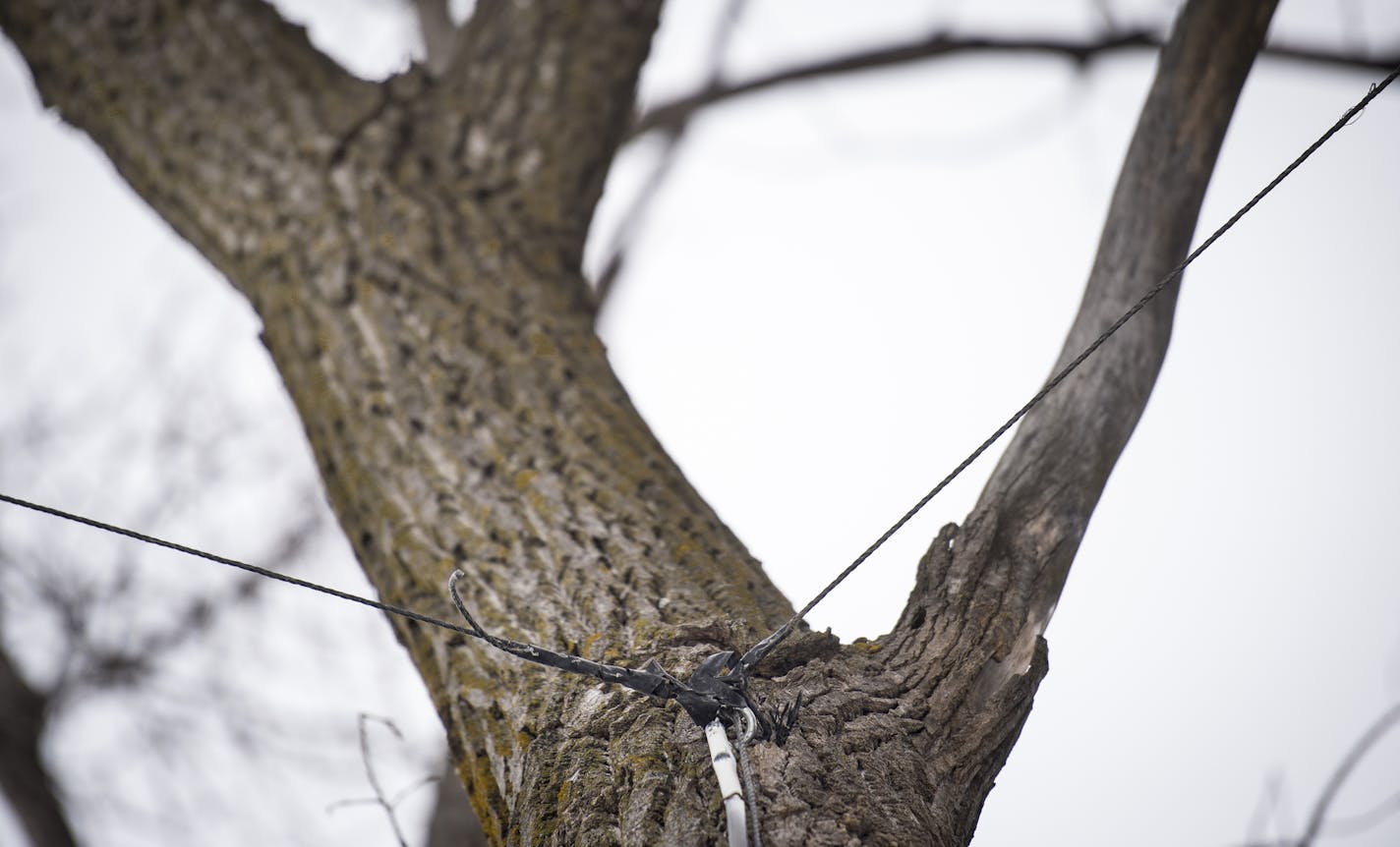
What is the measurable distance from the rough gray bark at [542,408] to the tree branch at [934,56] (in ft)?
2.05

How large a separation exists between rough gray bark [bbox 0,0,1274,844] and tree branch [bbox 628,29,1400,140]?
2.05 ft

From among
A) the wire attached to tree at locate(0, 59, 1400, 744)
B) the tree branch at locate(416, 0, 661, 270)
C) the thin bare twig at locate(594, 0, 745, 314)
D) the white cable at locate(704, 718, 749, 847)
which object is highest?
the thin bare twig at locate(594, 0, 745, 314)

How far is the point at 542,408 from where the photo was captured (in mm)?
1308

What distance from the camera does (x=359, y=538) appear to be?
4.27 feet

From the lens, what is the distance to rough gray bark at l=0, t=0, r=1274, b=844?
91 centimetres

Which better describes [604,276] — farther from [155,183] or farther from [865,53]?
[155,183]

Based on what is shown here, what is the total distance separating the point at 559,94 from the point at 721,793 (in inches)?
52.9

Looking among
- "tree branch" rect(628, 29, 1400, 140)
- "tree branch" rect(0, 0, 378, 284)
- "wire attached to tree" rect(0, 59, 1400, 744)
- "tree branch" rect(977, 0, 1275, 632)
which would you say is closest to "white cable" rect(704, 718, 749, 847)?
"wire attached to tree" rect(0, 59, 1400, 744)

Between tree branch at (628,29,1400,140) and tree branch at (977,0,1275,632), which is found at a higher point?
tree branch at (628,29,1400,140)

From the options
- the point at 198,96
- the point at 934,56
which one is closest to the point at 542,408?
the point at 198,96

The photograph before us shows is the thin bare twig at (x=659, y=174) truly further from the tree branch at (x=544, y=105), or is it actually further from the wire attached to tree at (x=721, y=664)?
the wire attached to tree at (x=721, y=664)

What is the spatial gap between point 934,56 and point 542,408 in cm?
150

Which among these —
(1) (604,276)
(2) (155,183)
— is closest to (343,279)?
(2) (155,183)

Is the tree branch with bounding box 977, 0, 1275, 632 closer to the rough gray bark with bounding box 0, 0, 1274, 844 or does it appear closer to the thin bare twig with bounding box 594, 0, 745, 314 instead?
the rough gray bark with bounding box 0, 0, 1274, 844
